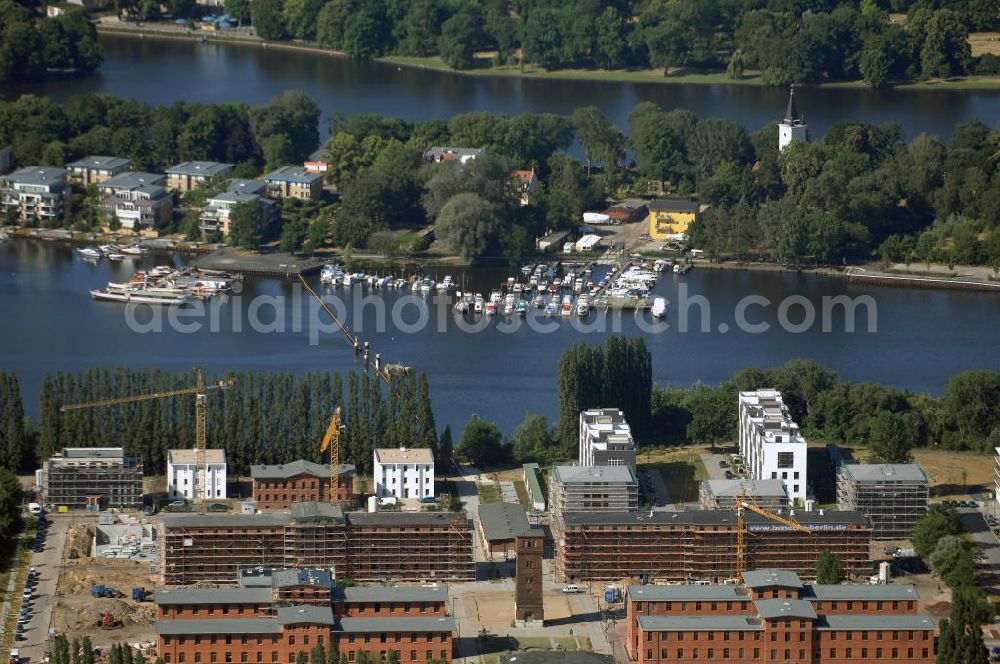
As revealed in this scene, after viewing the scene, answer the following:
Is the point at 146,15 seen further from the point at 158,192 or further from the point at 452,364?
the point at 452,364

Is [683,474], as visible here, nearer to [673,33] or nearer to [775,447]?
[775,447]

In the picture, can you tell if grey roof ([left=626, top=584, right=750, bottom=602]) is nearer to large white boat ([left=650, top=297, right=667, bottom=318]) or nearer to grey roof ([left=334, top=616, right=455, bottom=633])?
grey roof ([left=334, top=616, right=455, bottom=633])

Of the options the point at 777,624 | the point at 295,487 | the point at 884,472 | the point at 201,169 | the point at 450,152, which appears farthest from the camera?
the point at 450,152

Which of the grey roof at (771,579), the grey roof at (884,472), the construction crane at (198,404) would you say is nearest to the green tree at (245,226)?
the construction crane at (198,404)

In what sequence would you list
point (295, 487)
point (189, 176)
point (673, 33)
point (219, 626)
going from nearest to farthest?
point (219, 626) < point (295, 487) < point (189, 176) < point (673, 33)

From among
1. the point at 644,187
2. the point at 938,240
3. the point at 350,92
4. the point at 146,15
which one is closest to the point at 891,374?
the point at 938,240

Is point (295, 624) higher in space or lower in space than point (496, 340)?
lower

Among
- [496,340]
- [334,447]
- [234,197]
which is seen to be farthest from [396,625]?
[234,197]

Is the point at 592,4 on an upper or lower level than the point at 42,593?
upper
